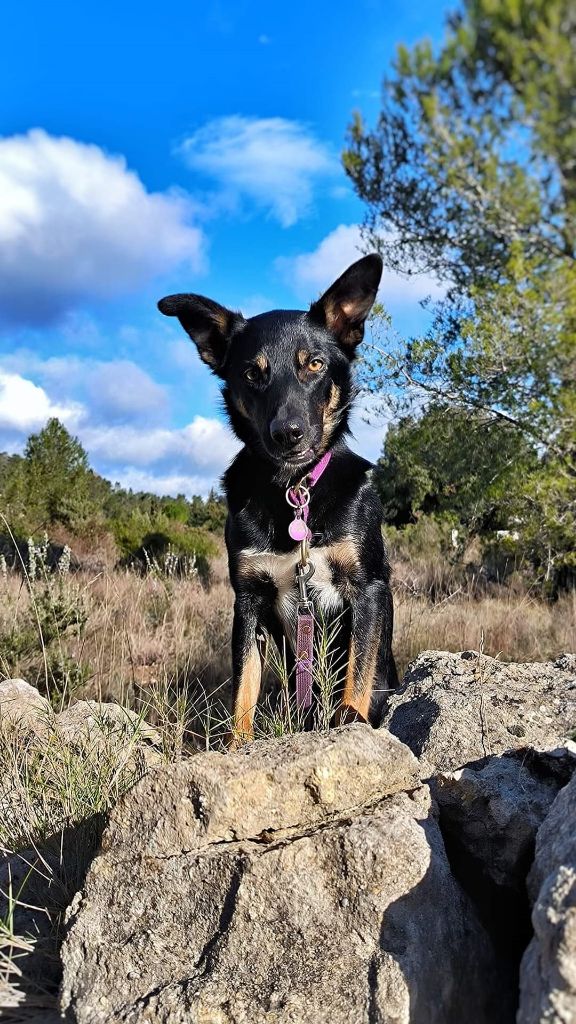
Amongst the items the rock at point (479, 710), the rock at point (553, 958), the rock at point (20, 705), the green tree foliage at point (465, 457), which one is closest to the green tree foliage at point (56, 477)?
the green tree foliage at point (465, 457)

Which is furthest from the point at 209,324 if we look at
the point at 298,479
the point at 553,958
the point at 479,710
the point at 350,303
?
the point at 553,958

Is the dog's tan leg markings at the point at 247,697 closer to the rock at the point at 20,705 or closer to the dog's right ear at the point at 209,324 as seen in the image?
the rock at the point at 20,705

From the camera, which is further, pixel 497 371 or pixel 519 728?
pixel 497 371

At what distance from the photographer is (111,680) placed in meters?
5.34

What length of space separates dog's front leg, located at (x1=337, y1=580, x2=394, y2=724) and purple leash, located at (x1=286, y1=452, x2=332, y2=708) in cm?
19

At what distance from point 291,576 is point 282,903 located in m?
2.00

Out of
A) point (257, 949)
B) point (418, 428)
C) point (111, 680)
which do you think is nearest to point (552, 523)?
point (418, 428)

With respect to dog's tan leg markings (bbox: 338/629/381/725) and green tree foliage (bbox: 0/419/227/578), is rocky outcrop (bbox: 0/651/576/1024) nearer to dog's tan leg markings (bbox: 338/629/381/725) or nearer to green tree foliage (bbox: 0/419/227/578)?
dog's tan leg markings (bbox: 338/629/381/725)

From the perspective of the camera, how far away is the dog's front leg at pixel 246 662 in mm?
3264

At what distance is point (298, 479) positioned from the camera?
375 cm

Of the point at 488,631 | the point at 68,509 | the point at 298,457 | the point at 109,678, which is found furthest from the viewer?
the point at 68,509

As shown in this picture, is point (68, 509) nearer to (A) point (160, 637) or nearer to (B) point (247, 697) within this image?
(A) point (160, 637)

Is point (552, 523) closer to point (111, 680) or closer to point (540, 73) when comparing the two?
point (111, 680)

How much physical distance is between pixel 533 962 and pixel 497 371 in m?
5.43
